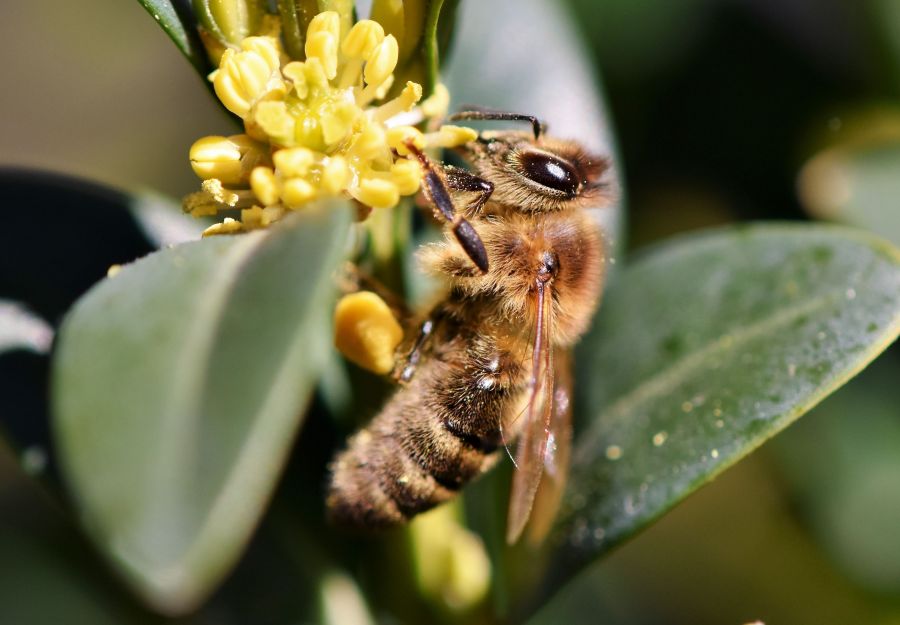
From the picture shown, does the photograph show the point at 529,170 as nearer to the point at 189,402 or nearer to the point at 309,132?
the point at 309,132

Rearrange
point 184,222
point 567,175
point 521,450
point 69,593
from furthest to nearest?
point 69,593, point 184,222, point 567,175, point 521,450

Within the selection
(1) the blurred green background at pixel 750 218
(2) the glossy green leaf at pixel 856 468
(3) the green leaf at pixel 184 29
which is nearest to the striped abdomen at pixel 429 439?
(3) the green leaf at pixel 184 29

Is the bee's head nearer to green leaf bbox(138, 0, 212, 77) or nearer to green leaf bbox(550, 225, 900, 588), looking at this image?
green leaf bbox(550, 225, 900, 588)

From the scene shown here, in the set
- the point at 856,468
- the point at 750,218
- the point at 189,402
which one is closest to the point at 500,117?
the point at 189,402

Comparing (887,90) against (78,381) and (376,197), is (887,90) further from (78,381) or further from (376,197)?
(78,381)

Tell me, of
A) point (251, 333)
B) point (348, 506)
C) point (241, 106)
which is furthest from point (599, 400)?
point (251, 333)

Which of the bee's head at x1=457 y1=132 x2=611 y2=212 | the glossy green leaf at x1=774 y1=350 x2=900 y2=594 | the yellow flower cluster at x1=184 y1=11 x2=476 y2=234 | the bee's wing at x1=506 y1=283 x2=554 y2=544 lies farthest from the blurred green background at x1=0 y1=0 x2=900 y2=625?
the yellow flower cluster at x1=184 y1=11 x2=476 y2=234

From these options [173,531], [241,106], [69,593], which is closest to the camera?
[173,531]

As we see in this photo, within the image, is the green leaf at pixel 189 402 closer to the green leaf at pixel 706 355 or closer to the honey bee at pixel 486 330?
the honey bee at pixel 486 330
